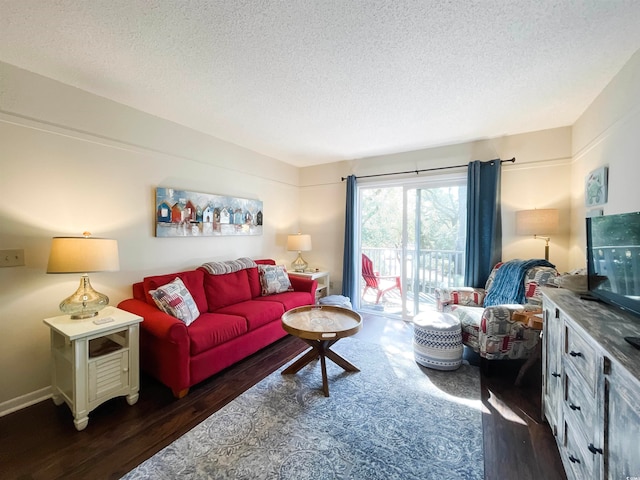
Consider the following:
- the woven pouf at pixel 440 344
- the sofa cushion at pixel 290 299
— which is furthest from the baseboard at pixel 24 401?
the woven pouf at pixel 440 344

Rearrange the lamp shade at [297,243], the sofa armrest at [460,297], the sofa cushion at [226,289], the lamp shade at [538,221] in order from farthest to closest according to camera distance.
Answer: the lamp shade at [297,243] → the sofa armrest at [460,297] → the sofa cushion at [226,289] → the lamp shade at [538,221]

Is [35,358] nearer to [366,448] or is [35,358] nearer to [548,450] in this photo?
[366,448]

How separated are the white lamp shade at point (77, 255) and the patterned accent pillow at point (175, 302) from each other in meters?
0.44

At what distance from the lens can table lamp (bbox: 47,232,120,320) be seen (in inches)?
72.2

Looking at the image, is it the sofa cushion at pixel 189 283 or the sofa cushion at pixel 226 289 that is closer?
the sofa cushion at pixel 189 283

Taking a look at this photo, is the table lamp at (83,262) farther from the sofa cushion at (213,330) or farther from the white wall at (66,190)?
the sofa cushion at (213,330)

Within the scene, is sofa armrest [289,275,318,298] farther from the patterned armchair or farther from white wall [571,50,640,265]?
white wall [571,50,640,265]

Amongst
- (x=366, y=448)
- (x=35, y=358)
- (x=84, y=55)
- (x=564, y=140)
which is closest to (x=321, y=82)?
(x=84, y=55)

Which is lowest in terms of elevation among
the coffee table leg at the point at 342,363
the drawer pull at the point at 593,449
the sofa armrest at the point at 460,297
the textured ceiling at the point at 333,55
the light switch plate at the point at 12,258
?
the coffee table leg at the point at 342,363

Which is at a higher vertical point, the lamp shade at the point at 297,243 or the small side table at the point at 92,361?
the lamp shade at the point at 297,243

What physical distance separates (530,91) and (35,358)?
454cm

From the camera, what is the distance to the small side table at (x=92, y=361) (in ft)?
5.69

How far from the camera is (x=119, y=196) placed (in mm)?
2488

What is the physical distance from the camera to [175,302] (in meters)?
2.28
